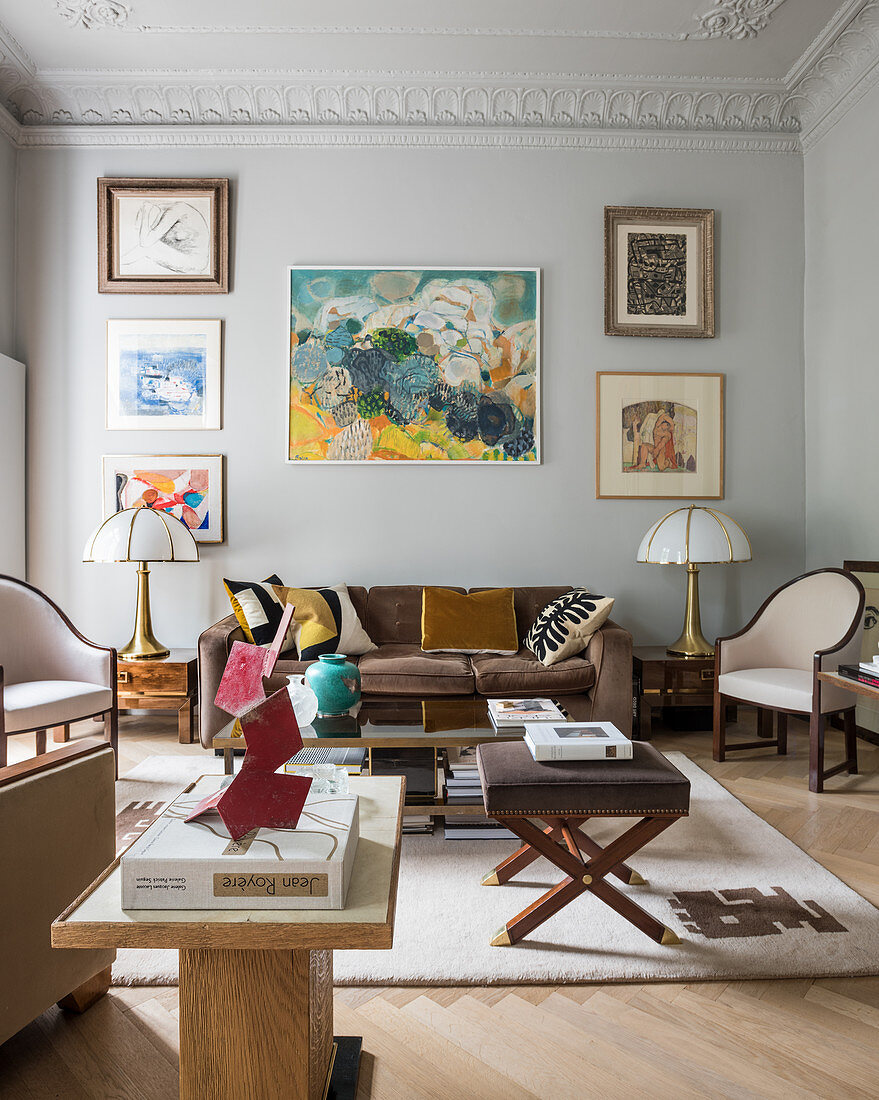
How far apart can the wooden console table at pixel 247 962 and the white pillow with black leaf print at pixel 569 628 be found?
2.63 metres

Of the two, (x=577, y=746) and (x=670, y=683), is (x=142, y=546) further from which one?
(x=670, y=683)

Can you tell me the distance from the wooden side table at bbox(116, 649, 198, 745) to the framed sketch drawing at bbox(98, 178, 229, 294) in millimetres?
2329

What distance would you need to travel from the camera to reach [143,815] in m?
2.94

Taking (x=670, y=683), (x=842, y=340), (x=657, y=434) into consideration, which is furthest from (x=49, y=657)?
(x=842, y=340)

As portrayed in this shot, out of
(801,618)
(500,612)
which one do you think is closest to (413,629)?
(500,612)

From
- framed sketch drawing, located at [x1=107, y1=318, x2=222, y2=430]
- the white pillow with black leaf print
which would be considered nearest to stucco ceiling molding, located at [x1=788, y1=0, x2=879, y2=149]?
the white pillow with black leaf print

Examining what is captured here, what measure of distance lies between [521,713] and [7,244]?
169 inches

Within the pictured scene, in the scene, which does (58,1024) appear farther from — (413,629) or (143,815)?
(413,629)

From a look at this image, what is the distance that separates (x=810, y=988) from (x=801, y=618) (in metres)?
2.45

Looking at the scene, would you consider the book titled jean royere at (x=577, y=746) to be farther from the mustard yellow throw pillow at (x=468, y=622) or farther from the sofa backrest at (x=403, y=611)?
the sofa backrest at (x=403, y=611)

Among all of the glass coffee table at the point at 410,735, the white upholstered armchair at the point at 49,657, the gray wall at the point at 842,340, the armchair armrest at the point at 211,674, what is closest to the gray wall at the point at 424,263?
the gray wall at the point at 842,340

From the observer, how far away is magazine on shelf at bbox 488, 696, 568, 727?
8.57 feet

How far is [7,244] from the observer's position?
453cm

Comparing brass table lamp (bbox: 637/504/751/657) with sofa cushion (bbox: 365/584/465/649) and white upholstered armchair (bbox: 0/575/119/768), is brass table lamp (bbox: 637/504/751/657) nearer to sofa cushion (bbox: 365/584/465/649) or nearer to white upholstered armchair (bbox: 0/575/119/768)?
sofa cushion (bbox: 365/584/465/649)
